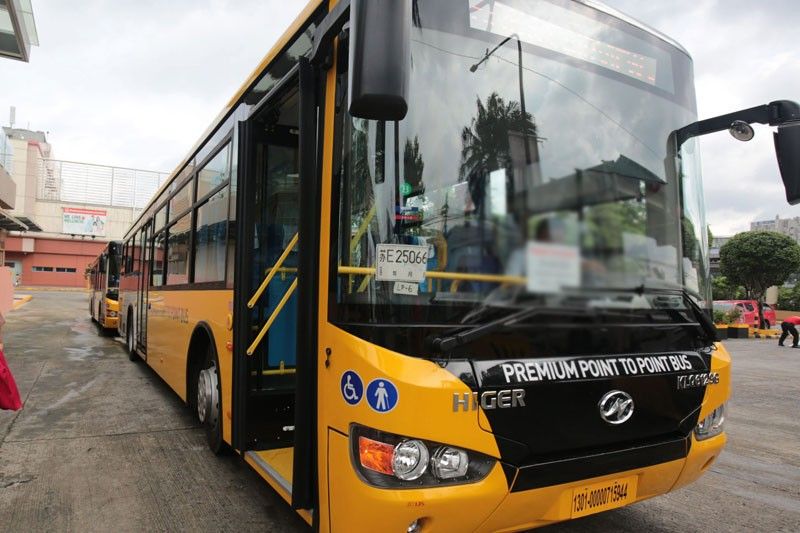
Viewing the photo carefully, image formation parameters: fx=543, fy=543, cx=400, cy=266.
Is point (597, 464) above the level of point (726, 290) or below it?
below

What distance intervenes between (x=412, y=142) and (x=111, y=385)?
734 cm

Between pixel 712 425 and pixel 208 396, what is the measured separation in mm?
3690

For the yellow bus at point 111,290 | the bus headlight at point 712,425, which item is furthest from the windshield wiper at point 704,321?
the yellow bus at point 111,290

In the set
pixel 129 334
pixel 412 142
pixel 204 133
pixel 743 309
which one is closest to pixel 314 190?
pixel 412 142

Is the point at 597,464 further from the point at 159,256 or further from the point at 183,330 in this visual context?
the point at 159,256

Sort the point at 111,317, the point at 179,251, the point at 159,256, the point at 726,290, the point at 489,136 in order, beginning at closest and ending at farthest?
the point at 489,136, the point at 179,251, the point at 159,256, the point at 111,317, the point at 726,290

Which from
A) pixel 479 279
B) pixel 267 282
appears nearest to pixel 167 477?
pixel 267 282

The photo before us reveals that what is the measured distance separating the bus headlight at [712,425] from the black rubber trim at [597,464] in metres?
0.14

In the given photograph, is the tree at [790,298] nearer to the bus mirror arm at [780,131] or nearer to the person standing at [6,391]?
the bus mirror arm at [780,131]

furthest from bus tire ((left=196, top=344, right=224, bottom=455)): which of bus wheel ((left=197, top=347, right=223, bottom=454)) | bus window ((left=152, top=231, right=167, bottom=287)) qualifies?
bus window ((left=152, top=231, right=167, bottom=287))

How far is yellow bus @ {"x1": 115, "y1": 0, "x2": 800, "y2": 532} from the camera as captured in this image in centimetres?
212

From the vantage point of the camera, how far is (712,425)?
2.99 meters

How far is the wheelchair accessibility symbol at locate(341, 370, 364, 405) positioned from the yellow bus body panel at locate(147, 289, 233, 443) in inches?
69.7

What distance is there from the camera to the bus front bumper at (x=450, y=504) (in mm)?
2166
